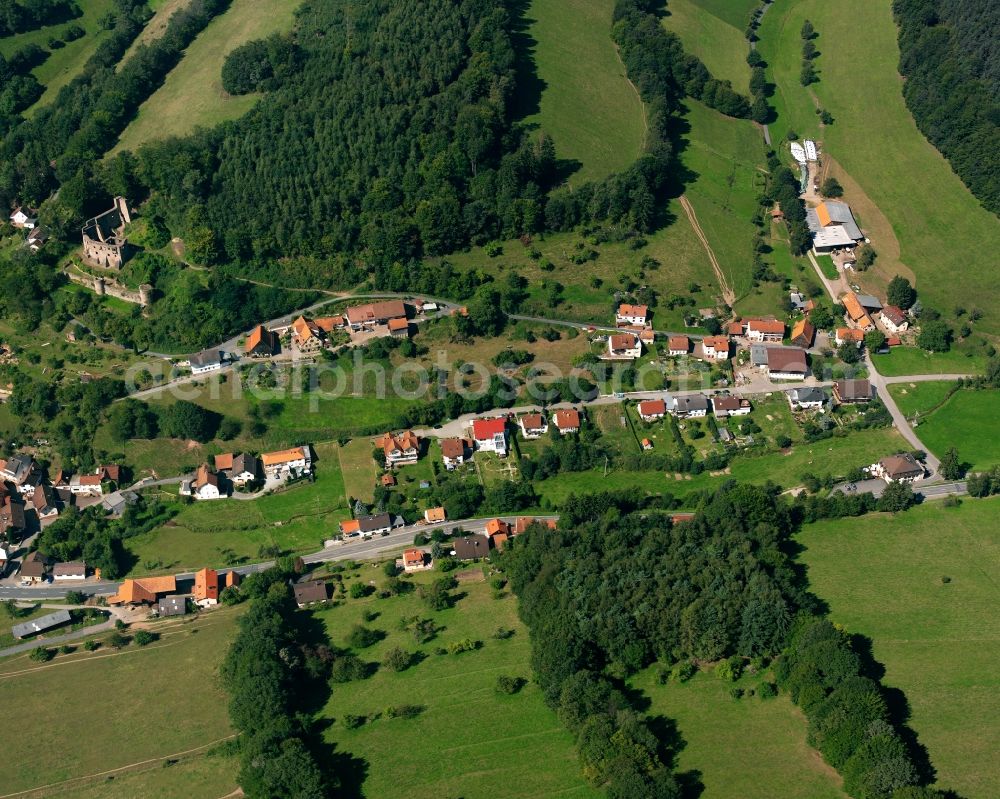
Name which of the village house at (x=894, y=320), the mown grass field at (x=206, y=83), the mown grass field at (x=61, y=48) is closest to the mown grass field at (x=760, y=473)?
the village house at (x=894, y=320)

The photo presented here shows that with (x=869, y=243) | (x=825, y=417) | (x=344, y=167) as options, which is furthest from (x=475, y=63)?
(x=825, y=417)

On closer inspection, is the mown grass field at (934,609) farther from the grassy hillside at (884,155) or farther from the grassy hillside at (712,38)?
the grassy hillside at (712,38)

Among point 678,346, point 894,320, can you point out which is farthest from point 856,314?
point 678,346

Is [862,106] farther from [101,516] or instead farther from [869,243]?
[101,516]

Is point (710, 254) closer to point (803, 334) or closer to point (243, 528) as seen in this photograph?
point (803, 334)

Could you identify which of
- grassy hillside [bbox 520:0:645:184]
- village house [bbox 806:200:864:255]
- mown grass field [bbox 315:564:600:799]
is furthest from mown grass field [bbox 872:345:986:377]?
mown grass field [bbox 315:564:600:799]

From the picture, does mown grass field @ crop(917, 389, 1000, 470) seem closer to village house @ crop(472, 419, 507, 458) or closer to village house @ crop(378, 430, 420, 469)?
village house @ crop(472, 419, 507, 458)
